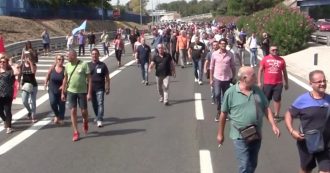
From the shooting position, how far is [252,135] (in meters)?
6.01

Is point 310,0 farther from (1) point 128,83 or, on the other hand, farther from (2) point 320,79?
(2) point 320,79

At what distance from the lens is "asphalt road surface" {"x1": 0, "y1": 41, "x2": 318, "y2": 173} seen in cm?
803

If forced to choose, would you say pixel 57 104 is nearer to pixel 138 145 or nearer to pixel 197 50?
pixel 138 145

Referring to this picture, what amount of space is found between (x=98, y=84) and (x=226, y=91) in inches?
211

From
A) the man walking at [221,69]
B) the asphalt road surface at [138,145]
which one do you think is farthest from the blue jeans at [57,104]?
the man walking at [221,69]

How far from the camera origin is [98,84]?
1123 cm

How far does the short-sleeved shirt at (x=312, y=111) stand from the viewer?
229 inches

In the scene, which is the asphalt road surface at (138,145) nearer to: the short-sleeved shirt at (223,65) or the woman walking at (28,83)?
the woman walking at (28,83)

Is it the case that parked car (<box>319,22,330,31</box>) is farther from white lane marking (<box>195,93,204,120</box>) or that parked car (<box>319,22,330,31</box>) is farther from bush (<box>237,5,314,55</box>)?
white lane marking (<box>195,93,204,120</box>)

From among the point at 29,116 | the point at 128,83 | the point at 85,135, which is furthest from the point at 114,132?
the point at 128,83

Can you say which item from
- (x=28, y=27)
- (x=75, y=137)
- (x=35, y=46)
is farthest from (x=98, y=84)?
(x=28, y=27)

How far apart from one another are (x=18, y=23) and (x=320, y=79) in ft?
152

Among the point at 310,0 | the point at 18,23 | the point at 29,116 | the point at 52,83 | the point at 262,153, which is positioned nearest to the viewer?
the point at 262,153

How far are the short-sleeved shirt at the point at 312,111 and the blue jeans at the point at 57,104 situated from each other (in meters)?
6.76
